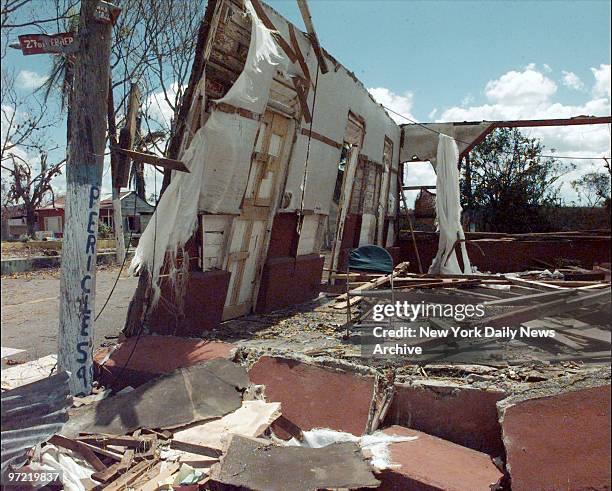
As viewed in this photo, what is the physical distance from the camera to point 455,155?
9.98 m

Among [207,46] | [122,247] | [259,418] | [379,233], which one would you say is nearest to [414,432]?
[259,418]

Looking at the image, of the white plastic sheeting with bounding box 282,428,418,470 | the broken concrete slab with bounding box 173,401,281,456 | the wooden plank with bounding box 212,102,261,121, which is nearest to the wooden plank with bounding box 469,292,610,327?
the white plastic sheeting with bounding box 282,428,418,470

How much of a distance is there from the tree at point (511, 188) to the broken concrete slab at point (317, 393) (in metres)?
6.18

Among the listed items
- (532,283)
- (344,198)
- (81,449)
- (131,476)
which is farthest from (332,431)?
(344,198)

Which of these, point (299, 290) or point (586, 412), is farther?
point (299, 290)

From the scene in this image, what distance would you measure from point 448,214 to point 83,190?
6.78 meters

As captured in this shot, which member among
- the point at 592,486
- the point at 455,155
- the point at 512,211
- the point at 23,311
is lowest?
the point at 23,311

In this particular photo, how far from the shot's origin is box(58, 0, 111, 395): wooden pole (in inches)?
160

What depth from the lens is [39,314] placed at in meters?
8.10

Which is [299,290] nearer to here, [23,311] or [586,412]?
[23,311]

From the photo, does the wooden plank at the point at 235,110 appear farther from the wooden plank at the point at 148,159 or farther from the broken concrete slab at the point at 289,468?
the broken concrete slab at the point at 289,468

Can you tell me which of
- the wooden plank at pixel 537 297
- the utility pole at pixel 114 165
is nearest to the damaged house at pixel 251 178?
the utility pole at pixel 114 165

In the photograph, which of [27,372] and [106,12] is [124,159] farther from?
[27,372]

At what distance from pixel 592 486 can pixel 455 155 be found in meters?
8.19
